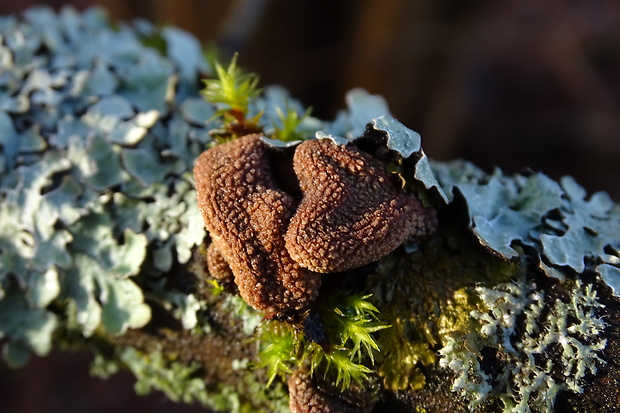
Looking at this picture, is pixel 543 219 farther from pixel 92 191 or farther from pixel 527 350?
pixel 92 191

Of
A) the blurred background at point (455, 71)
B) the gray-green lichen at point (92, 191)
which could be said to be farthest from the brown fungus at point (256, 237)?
the blurred background at point (455, 71)

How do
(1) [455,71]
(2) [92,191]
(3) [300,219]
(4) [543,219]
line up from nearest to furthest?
(3) [300,219]
(4) [543,219]
(2) [92,191]
(1) [455,71]

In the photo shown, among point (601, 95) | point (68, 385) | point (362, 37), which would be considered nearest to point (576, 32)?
point (601, 95)

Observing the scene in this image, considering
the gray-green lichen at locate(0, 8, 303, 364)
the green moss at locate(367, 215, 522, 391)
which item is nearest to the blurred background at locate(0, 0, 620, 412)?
the gray-green lichen at locate(0, 8, 303, 364)

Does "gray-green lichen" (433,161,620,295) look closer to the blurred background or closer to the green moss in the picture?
the green moss

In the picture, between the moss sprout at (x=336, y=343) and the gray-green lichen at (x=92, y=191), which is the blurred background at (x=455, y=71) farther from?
the moss sprout at (x=336, y=343)

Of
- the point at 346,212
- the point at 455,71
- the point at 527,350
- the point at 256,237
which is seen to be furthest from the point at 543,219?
the point at 455,71
